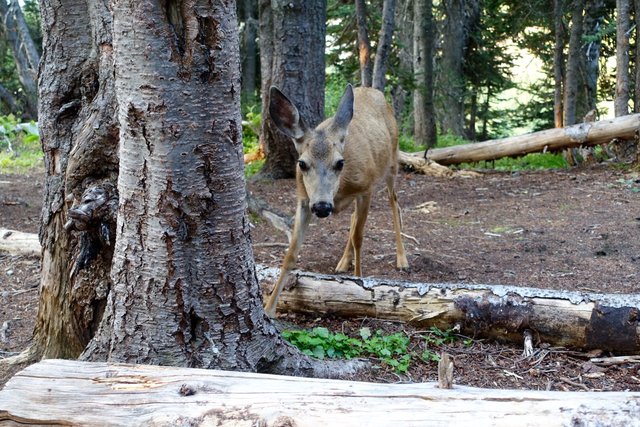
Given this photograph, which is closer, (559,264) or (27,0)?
(559,264)

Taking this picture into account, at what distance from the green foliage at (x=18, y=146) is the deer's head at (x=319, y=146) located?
9176 millimetres

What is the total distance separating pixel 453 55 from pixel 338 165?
51.2ft

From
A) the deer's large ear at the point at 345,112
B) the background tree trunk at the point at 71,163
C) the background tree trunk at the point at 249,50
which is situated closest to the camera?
the background tree trunk at the point at 71,163

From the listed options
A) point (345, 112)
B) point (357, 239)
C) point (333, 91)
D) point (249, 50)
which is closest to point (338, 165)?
point (345, 112)

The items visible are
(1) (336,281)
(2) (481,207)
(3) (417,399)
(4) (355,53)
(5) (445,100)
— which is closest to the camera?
(3) (417,399)

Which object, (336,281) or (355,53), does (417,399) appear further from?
(355,53)

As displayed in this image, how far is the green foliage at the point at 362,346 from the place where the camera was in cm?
424

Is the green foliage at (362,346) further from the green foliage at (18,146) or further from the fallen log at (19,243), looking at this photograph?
the green foliage at (18,146)

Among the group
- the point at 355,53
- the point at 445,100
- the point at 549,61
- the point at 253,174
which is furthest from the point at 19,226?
the point at 549,61

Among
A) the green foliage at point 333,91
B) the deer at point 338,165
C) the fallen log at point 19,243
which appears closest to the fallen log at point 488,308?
the deer at point 338,165

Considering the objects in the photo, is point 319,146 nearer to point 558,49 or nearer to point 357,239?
point 357,239

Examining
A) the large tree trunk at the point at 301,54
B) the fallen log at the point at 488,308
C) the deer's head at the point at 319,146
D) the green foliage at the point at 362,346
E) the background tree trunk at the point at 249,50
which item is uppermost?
the background tree trunk at the point at 249,50

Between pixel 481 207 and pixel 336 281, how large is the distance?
501 centimetres

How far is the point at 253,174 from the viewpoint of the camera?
11.6 m
